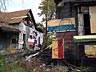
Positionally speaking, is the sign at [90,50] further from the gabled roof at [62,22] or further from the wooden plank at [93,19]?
the gabled roof at [62,22]

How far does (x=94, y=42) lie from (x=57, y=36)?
2.60 m

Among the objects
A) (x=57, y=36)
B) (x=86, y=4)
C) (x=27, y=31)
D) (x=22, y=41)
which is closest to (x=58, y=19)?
(x=57, y=36)

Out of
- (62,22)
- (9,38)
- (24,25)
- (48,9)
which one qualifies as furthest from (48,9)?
(62,22)

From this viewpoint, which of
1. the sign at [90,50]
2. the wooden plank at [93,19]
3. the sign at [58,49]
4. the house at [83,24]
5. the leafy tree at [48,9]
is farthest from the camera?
the leafy tree at [48,9]

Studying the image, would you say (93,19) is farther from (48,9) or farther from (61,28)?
(48,9)

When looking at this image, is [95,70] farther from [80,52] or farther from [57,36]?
[57,36]

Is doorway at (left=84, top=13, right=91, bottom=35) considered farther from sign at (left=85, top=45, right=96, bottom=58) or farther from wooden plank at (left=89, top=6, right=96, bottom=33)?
sign at (left=85, top=45, right=96, bottom=58)

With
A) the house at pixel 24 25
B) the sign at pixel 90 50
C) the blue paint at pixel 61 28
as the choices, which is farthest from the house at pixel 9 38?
the sign at pixel 90 50

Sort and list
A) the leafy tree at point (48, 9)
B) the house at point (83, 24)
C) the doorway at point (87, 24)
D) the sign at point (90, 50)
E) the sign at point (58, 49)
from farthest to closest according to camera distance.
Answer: the leafy tree at point (48, 9), the sign at point (58, 49), the doorway at point (87, 24), the house at point (83, 24), the sign at point (90, 50)

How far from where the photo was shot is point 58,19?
15.0 metres

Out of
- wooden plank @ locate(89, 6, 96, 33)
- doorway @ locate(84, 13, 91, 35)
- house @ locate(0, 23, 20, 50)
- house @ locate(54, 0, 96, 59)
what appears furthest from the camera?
house @ locate(0, 23, 20, 50)

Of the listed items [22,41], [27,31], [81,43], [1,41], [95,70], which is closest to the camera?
[95,70]

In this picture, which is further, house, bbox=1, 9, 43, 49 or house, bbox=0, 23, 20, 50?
house, bbox=1, 9, 43, 49

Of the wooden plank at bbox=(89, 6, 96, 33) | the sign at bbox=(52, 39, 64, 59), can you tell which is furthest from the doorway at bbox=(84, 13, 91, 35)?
the sign at bbox=(52, 39, 64, 59)
